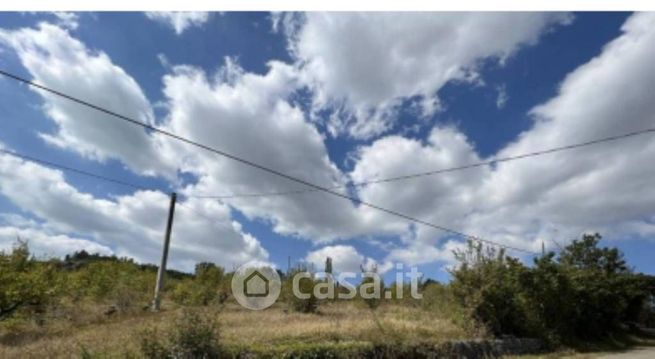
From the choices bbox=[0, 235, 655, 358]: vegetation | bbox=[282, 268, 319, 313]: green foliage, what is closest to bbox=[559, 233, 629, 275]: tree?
bbox=[0, 235, 655, 358]: vegetation

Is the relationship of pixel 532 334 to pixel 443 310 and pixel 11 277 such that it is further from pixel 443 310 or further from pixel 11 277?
pixel 11 277

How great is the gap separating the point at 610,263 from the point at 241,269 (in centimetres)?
2962

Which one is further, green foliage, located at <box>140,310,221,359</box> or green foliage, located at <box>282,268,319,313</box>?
green foliage, located at <box>282,268,319,313</box>

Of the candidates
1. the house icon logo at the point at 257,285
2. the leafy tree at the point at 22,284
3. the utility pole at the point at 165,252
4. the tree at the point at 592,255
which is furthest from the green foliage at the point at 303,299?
the tree at the point at 592,255

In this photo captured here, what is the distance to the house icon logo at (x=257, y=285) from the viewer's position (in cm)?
2209

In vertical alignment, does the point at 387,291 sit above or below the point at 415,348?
Answer: above

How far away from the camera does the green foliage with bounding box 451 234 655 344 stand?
1553cm

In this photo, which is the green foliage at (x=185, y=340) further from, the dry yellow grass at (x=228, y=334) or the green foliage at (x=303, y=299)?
the green foliage at (x=303, y=299)

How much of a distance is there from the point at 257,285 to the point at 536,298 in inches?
498

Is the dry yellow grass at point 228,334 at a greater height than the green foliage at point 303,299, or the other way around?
the green foliage at point 303,299

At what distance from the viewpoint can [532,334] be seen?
16.7 meters

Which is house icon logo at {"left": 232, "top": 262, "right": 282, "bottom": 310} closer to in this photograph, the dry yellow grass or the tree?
the dry yellow grass

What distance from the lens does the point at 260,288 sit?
2222 centimetres

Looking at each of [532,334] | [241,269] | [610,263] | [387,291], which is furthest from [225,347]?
[610,263]
